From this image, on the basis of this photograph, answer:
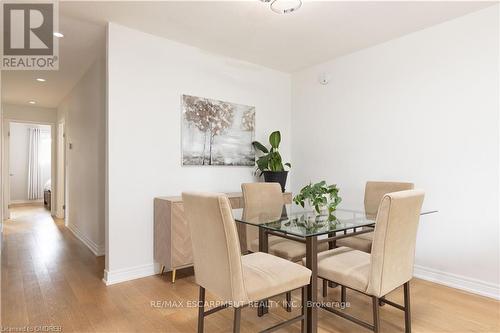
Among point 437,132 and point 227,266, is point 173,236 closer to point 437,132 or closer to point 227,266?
→ point 227,266

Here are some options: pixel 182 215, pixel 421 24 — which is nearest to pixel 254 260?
pixel 182 215

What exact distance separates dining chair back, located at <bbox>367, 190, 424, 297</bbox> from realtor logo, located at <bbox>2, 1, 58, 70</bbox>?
3.11 metres

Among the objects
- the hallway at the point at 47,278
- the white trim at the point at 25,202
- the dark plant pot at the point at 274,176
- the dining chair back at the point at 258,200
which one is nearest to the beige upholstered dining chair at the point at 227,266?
the dining chair back at the point at 258,200

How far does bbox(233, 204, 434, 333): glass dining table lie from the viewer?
1915mm

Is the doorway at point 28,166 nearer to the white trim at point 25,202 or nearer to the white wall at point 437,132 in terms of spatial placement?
the white trim at point 25,202

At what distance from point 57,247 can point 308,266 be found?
12.6ft

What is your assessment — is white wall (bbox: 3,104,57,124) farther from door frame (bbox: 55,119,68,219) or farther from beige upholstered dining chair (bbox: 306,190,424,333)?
beige upholstered dining chair (bbox: 306,190,424,333)

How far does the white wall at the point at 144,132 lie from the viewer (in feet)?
9.91

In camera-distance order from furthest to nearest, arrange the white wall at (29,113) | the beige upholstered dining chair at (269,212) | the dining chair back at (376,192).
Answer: the white wall at (29,113) < the dining chair back at (376,192) < the beige upholstered dining chair at (269,212)

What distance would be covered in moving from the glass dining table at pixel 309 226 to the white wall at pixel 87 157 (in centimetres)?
217

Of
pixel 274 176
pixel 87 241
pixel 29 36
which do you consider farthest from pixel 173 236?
pixel 29 36

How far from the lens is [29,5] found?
8.47 ft

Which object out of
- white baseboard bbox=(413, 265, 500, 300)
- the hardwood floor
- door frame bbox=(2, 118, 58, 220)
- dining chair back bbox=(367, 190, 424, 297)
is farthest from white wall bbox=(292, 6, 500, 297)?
door frame bbox=(2, 118, 58, 220)

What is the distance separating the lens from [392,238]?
1.74 m
